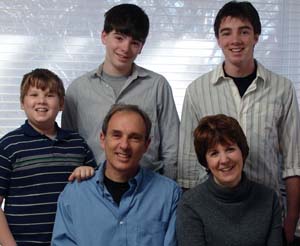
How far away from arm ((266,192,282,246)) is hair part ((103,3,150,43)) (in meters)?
0.93

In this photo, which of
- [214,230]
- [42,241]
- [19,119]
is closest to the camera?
[214,230]

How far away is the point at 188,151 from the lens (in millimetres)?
2139

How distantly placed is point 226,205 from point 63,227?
0.62 metres

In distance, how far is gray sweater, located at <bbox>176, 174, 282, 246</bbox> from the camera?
67.2 inches

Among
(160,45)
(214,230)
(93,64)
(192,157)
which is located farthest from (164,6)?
(214,230)

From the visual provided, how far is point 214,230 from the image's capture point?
5.62 ft

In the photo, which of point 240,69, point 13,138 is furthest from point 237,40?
point 13,138

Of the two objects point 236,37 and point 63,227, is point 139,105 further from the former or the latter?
point 63,227

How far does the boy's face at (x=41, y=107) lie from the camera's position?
1938 millimetres

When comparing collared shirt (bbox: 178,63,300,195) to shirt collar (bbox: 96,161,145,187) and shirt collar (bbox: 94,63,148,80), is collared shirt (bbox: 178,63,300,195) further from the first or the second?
shirt collar (bbox: 96,161,145,187)

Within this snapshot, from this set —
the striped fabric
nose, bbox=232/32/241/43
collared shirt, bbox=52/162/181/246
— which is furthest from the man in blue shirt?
nose, bbox=232/32/241/43

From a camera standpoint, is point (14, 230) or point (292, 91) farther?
point (292, 91)

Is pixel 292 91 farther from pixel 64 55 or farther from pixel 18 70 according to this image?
pixel 18 70

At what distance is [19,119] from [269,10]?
165 centimetres
